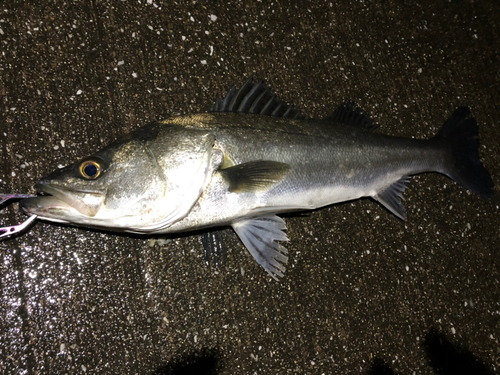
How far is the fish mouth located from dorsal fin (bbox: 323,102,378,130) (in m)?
1.69

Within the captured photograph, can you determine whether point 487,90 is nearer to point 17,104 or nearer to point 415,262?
point 415,262

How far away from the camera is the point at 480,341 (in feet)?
9.83

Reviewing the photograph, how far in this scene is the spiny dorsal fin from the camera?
8.59ft

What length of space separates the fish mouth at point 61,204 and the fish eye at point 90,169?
0.28ft

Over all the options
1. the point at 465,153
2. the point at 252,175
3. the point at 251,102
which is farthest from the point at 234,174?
the point at 465,153

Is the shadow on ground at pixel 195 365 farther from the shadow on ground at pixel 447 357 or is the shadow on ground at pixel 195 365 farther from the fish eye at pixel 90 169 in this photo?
the shadow on ground at pixel 447 357

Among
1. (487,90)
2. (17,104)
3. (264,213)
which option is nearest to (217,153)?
(264,213)

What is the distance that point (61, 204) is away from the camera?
171cm

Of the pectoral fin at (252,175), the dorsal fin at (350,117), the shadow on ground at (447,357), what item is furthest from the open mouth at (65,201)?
the shadow on ground at (447,357)

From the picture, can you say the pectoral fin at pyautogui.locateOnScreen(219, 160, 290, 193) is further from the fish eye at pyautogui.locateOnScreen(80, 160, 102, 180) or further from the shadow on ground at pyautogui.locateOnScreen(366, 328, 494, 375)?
the shadow on ground at pyautogui.locateOnScreen(366, 328, 494, 375)

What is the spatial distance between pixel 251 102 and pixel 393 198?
1.29 m

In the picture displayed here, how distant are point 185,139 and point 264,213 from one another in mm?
636

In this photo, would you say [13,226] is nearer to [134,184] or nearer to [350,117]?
[134,184]

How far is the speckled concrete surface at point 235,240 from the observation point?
2029 millimetres
